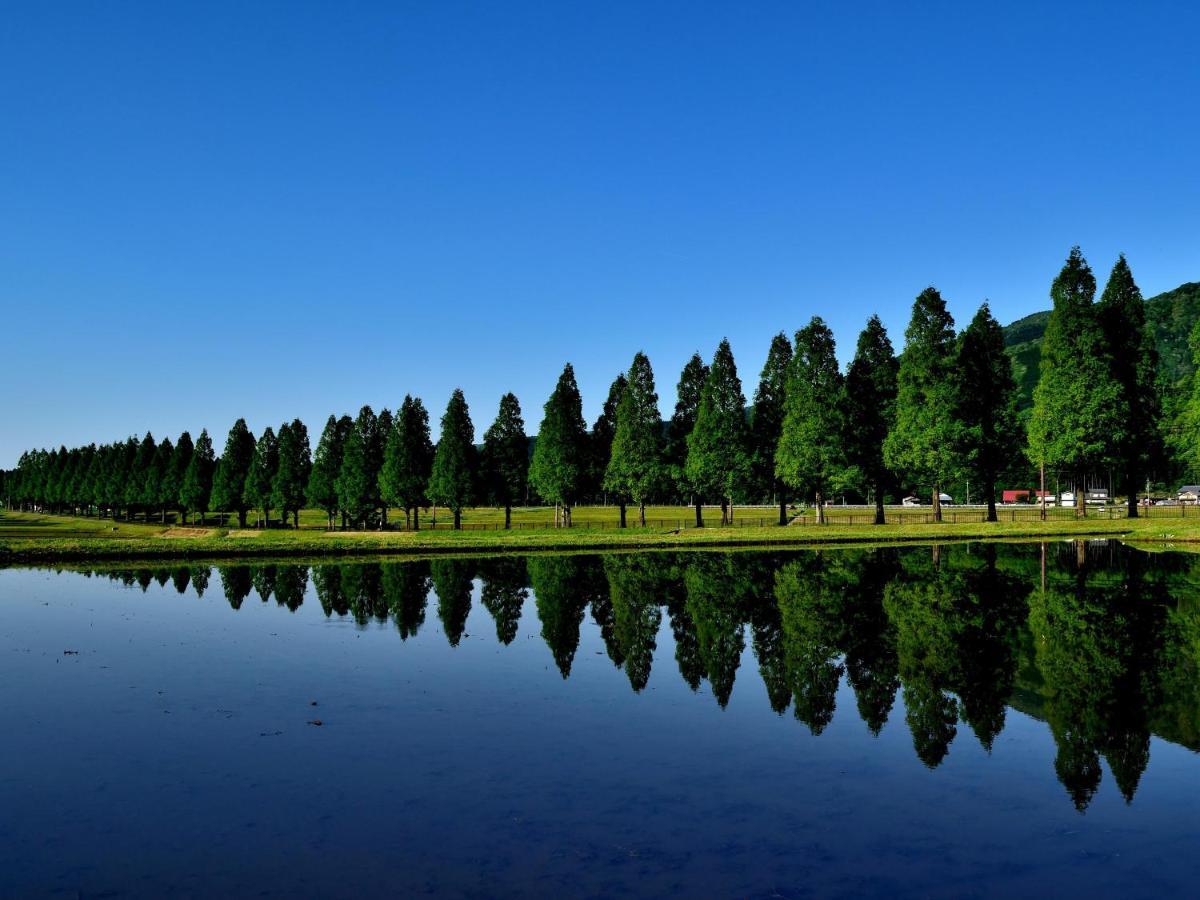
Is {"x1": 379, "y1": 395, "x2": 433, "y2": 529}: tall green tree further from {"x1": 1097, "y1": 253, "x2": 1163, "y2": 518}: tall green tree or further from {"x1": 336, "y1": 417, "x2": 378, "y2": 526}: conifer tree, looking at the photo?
{"x1": 1097, "y1": 253, "x2": 1163, "y2": 518}: tall green tree

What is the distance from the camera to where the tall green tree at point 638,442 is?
276 ft

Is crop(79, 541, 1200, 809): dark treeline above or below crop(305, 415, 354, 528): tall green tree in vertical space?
below

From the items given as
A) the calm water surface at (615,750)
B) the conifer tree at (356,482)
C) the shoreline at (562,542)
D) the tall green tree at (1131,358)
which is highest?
the tall green tree at (1131,358)

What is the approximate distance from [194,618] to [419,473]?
212 feet

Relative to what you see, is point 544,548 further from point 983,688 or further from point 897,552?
point 983,688

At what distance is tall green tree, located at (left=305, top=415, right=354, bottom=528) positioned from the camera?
98188 millimetres

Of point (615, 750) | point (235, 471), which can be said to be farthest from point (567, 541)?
point (235, 471)

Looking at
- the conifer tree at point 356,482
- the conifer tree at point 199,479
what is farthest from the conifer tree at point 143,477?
the conifer tree at point 356,482

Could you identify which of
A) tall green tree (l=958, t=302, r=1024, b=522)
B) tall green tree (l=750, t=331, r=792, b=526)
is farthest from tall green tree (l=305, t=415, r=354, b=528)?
tall green tree (l=958, t=302, r=1024, b=522)

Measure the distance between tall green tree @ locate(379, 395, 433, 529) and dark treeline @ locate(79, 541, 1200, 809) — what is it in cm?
4360

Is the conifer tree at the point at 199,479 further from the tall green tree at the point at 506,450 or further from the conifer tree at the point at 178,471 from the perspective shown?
the tall green tree at the point at 506,450

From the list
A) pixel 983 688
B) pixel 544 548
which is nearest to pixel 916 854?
pixel 983 688

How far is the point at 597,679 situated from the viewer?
19.3m

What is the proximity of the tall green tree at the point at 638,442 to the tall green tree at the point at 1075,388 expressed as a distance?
108 ft
